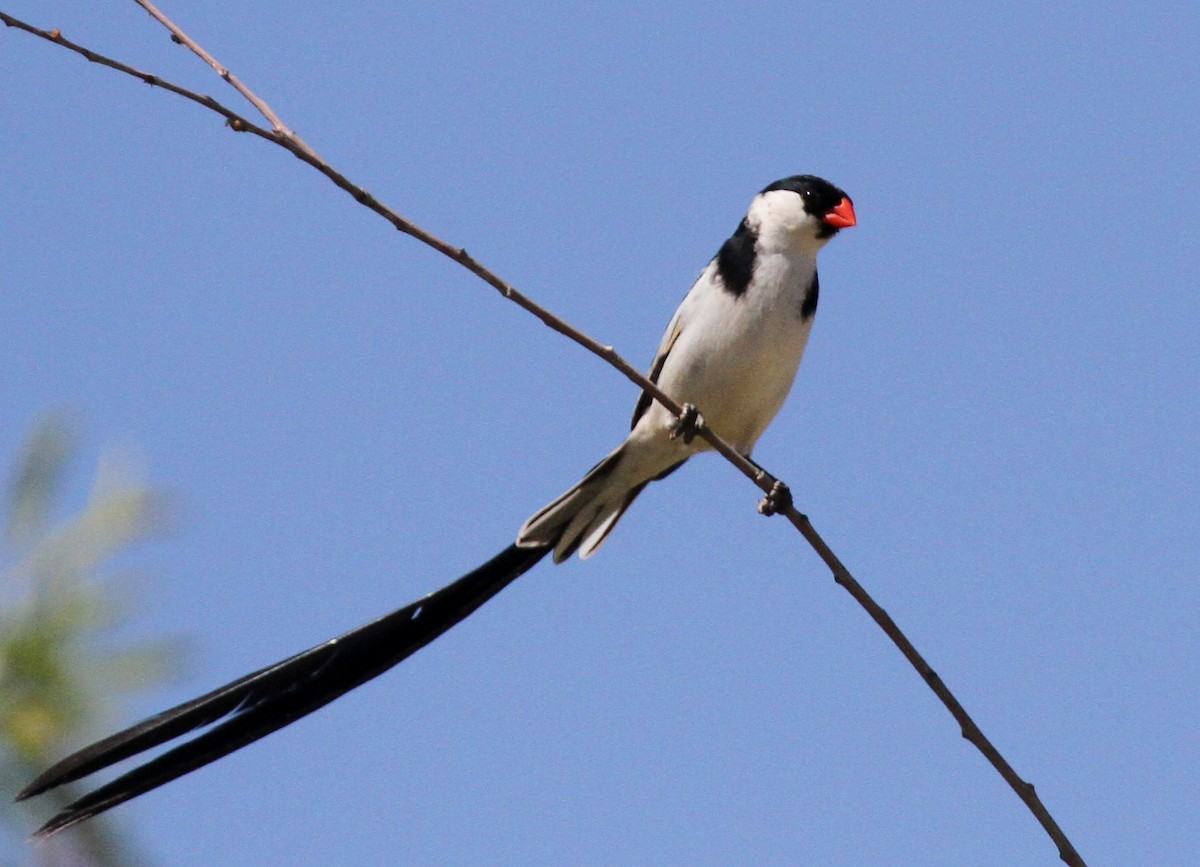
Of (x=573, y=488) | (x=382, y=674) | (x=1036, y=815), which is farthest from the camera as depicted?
(x=573, y=488)

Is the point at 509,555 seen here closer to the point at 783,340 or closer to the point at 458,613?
the point at 458,613

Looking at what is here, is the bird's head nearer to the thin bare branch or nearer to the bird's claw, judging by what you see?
the bird's claw

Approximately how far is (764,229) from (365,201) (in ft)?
5.60

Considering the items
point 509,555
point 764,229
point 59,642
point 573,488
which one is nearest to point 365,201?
point 59,642

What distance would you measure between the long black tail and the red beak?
1.18m

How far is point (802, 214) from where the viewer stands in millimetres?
3285

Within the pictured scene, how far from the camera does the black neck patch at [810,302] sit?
316 centimetres

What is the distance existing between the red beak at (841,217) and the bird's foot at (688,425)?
0.65 metres

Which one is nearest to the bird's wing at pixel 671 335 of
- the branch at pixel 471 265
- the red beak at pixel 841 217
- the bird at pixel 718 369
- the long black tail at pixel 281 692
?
the bird at pixel 718 369

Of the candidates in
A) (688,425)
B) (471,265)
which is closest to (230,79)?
(471,265)

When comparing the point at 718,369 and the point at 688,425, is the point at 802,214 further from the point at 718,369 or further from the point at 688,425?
the point at 688,425

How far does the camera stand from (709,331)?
10.3 ft

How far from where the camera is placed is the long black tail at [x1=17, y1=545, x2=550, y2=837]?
1751 mm

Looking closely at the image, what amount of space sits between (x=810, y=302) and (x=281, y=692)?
1.57 m
